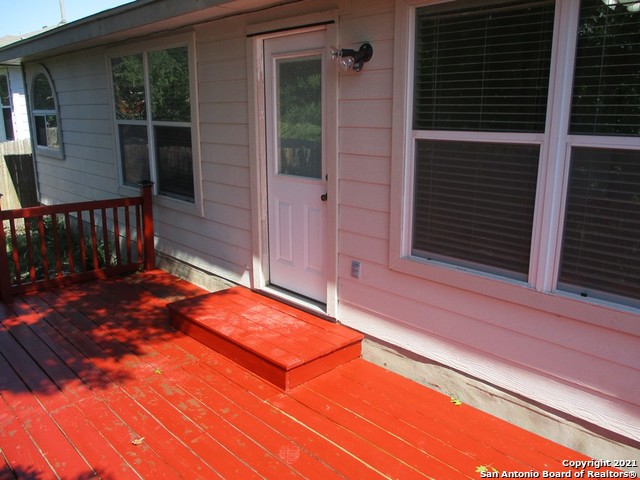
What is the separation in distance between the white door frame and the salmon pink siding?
0.02m

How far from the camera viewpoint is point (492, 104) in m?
2.63

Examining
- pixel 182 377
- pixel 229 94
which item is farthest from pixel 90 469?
pixel 229 94

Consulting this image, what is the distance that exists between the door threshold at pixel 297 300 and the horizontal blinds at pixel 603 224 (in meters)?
1.71

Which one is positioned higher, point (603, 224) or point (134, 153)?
point (134, 153)

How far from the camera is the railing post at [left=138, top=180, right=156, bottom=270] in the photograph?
17.8ft

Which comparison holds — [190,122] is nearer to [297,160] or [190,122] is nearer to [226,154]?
[226,154]

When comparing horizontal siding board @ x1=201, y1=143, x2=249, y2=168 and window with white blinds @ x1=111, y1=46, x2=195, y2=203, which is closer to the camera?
horizontal siding board @ x1=201, y1=143, x2=249, y2=168

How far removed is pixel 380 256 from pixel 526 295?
0.95 meters

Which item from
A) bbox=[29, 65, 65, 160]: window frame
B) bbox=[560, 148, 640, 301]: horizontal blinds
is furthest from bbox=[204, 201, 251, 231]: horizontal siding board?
bbox=[29, 65, 65, 160]: window frame

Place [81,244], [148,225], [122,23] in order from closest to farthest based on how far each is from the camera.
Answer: [122,23], [81,244], [148,225]

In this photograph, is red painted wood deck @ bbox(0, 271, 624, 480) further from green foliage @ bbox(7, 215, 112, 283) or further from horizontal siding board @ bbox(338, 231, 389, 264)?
green foliage @ bbox(7, 215, 112, 283)

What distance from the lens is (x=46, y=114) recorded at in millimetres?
8078

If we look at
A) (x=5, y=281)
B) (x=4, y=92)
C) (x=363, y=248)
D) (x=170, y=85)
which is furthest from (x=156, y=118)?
(x=4, y=92)

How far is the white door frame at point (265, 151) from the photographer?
341 cm
